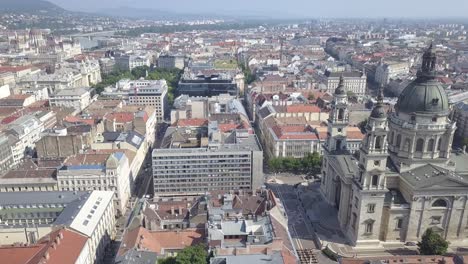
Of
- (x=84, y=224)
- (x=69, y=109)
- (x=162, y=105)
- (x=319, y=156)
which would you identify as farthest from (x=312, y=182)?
(x=69, y=109)

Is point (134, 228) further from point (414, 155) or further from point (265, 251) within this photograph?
point (414, 155)

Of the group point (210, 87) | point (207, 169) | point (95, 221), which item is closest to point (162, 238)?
point (95, 221)

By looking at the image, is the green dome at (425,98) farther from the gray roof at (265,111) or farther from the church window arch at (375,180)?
the gray roof at (265,111)

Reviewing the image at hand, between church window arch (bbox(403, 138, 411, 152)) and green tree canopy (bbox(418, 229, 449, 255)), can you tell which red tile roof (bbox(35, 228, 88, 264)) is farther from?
church window arch (bbox(403, 138, 411, 152))

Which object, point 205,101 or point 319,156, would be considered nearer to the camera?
point 319,156

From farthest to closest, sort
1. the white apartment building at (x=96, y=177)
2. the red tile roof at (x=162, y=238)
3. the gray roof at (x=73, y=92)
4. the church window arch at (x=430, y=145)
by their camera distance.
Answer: the gray roof at (x=73, y=92)
the white apartment building at (x=96, y=177)
the church window arch at (x=430, y=145)
the red tile roof at (x=162, y=238)

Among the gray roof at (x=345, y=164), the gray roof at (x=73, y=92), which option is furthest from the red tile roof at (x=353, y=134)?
the gray roof at (x=73, y=92)

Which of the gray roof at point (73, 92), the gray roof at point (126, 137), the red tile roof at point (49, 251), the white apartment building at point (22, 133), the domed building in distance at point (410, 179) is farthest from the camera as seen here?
the gray roof at point (73, 92)
